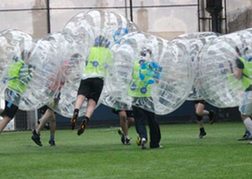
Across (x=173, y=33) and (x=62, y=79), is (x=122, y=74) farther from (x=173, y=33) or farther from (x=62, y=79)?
(x=173, y=33)

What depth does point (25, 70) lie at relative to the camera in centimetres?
1156

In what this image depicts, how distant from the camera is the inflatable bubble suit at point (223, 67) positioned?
1166 cm

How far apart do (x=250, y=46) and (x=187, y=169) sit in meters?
3.46

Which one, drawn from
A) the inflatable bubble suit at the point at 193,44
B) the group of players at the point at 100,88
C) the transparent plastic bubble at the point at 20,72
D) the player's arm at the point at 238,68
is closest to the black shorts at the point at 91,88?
the group of players at the point at 100,88

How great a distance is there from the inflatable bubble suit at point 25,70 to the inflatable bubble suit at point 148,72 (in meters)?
1.00

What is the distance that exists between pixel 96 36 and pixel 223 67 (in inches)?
82.9

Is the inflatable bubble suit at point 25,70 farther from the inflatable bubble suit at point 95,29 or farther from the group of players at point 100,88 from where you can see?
the inflatable bubble suit at point 95,29

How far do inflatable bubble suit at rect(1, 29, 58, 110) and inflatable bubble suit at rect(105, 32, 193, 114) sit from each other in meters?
1.00

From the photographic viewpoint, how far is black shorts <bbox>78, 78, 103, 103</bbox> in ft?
38.6

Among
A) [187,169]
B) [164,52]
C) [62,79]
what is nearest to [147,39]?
[164,52]

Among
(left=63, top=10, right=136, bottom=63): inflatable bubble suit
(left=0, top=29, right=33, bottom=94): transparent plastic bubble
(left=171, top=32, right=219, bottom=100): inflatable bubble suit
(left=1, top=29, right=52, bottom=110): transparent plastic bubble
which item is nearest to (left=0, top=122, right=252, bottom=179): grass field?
(left=1, top=29, right=52, bottom=110): transparent plastic bubble

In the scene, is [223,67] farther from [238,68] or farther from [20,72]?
[20,72]

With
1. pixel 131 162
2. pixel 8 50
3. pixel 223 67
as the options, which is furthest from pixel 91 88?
pixel 131 162

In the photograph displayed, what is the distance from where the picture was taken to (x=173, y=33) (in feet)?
88.0
